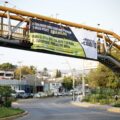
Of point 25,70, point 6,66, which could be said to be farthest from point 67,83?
point 6,66

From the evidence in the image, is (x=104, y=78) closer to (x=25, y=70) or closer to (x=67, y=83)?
(x=67, y=83)

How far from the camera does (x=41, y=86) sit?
13412 centimetres

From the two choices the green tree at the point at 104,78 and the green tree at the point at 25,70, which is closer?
the green tree at the point at 104,78

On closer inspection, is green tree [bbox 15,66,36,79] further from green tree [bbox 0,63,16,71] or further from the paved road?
the paved road

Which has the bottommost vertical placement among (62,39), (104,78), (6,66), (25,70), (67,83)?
(104,78)

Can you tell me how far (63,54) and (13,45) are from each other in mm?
4961

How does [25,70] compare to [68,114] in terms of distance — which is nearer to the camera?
[68,114]

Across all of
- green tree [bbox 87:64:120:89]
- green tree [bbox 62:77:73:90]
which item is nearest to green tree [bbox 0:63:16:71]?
green tree [bbox 62:77:73:90]

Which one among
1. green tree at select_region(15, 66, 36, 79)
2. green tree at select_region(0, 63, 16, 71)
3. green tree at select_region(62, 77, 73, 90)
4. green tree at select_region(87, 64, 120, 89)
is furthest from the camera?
green tree at select_region(0, 63, 16, 71)

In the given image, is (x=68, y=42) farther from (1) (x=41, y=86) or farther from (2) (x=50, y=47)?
(1) (x=41, y=86)

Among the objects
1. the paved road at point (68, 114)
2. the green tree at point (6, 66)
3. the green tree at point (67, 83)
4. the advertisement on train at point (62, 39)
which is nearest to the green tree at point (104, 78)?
the paved road at point (68, 114)

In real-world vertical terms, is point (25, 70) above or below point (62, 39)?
above

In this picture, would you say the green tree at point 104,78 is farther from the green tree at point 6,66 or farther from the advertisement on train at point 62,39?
the green tree at point 6,66

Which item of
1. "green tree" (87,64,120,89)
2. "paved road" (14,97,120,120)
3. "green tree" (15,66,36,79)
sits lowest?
"paved road" (14,97,120,120)
